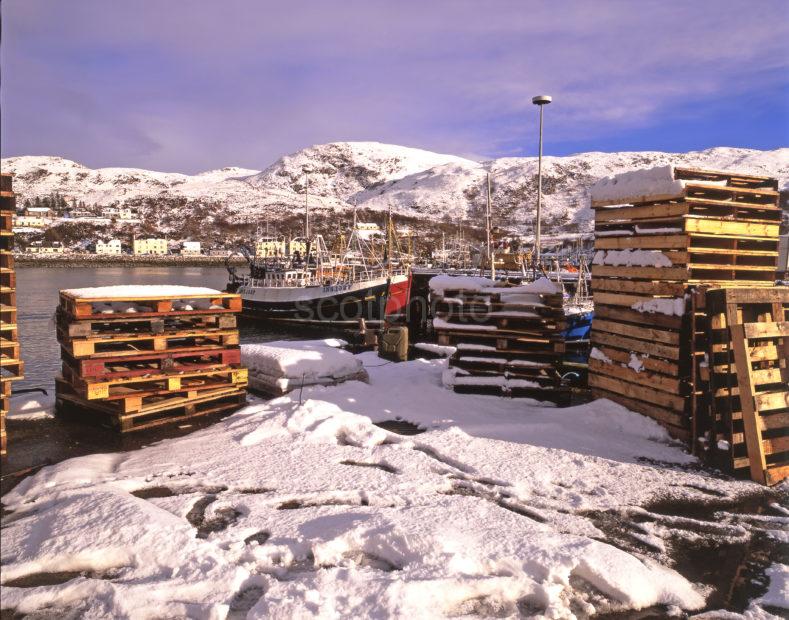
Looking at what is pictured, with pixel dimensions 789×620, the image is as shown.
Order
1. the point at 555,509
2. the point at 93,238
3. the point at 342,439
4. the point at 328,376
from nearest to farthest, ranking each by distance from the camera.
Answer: the point at 555,509, the point at 342,439, the point at 328,376, the point at 93,238

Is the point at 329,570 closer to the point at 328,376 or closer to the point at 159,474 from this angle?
the point at 159,474

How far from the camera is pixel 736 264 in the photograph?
24.2ft

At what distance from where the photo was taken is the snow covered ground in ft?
11.3

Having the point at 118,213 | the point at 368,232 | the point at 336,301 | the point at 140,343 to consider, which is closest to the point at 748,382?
the point at 140,343

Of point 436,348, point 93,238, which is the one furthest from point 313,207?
point 436,348

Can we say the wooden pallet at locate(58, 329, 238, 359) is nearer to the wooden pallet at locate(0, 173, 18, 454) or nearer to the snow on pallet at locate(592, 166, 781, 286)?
the wooden pallet at locate(0, 173, 18, 454)

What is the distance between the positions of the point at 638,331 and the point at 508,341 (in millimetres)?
2215

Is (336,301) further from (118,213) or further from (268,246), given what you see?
(118,213)

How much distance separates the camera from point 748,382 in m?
5.86

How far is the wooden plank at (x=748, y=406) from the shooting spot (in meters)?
5.74

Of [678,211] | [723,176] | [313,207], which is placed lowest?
[678,211]

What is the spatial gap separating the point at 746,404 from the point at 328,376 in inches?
237

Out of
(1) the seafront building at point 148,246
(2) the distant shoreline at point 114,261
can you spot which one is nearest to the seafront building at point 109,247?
(2) the distant shoreline at point 114,261

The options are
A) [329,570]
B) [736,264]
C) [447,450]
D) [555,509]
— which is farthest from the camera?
[736,264]
